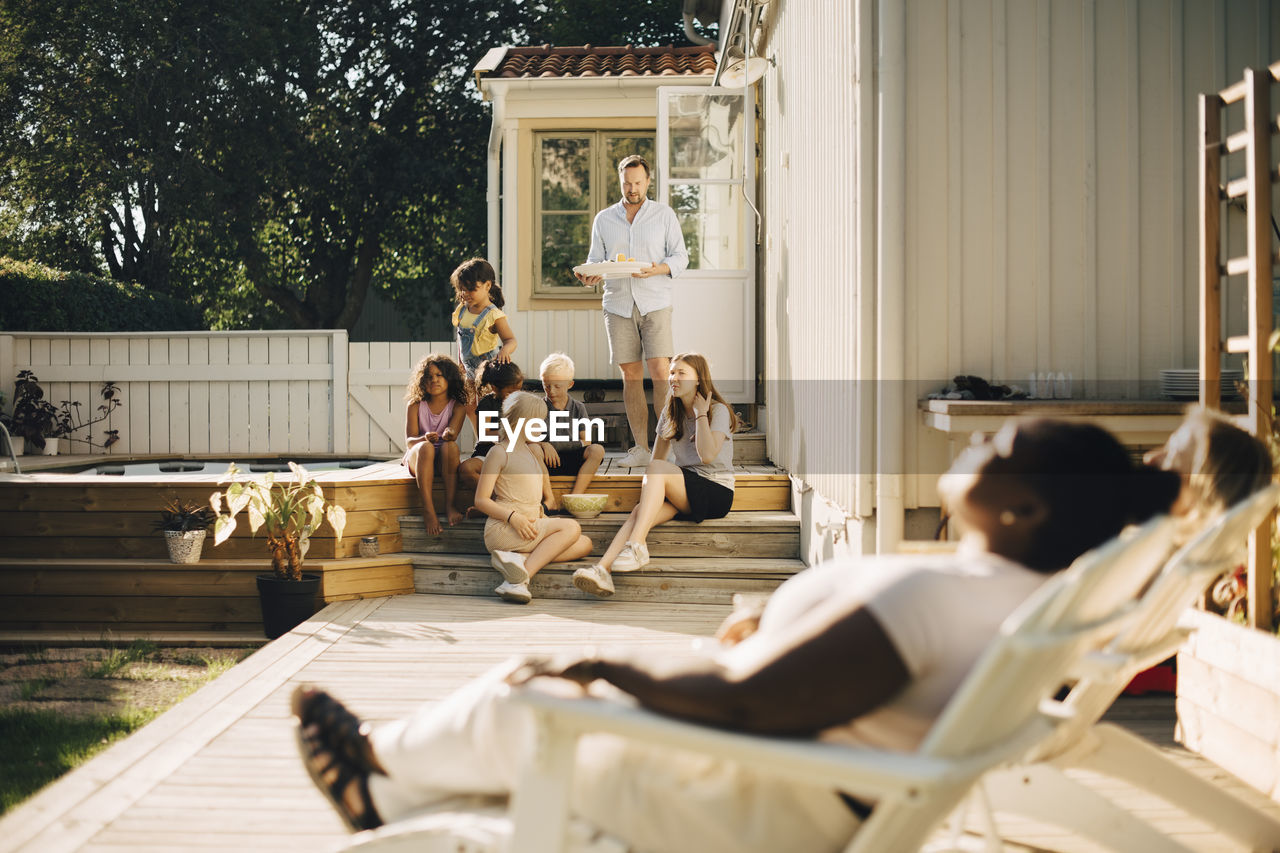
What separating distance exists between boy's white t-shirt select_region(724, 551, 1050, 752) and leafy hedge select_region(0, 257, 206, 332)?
33.9 feet

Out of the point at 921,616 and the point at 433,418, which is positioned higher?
the point at 433,418

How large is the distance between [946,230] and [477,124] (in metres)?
14.7

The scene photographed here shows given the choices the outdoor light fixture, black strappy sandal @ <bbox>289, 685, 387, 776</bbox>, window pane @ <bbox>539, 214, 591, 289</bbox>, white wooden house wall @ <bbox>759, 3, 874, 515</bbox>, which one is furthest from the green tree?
black strappy sandal @ <bbox>289, 685, 387, 776</bbox>

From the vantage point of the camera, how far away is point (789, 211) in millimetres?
6156

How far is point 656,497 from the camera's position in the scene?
5.33 m

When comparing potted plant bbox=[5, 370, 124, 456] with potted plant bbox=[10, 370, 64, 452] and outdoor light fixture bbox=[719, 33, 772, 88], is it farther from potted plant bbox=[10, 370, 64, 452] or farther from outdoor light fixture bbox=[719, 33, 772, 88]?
outdoor light fixture bbox=[719, 33, 772, 88]

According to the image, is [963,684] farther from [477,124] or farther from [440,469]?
[477,124]

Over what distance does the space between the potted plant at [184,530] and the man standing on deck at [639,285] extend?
2361 mm

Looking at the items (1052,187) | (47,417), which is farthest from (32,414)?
(1052,187)

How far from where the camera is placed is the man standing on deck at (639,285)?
655 cm

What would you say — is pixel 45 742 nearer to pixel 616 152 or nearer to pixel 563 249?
pixel 563 249

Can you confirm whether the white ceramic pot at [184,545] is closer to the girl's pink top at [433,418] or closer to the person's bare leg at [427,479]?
the person's bare leg at [427,479]

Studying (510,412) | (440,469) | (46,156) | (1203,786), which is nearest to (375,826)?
(1203,786)

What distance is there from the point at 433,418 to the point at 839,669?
183 inches
